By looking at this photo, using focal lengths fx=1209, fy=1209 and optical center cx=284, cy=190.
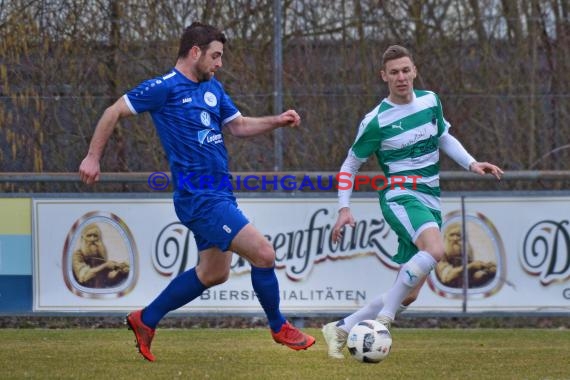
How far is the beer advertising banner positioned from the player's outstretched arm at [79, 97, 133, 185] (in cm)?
361

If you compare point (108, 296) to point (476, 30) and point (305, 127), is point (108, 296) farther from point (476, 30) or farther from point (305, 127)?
point (476, 30)

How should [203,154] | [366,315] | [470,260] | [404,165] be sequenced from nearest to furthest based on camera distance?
1. [203,154]
2. [366,315]
3. [404,165]
4. [470,260]

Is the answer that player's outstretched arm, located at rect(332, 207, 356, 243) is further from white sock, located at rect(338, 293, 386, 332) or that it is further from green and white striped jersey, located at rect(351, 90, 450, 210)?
white sock, located at rect(338, 293, 386, 332)

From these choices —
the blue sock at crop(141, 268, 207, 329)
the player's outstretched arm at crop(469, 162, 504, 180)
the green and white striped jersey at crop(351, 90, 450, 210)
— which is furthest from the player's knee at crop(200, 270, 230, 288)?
the player's outstretched arm at crop(469, 162, 504, 180)

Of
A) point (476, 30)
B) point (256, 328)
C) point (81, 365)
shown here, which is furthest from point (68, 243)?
point (476, 30)

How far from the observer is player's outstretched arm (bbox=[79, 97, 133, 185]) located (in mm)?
6902

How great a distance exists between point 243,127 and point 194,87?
0.49 meters

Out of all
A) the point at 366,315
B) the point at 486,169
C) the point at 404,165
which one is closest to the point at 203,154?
the point at 404,165

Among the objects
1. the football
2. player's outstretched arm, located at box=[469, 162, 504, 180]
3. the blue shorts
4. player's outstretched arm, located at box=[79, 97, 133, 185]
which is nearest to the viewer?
player's outstretched arm, located at box=[79, 97, 133, 185]

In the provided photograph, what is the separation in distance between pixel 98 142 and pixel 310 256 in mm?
3975

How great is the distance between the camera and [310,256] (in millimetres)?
10727

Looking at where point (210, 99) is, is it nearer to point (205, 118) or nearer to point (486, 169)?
point (205, 118)

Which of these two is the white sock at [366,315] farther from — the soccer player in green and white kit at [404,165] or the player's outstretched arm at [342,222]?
the player's outstretched arm at [342,222]

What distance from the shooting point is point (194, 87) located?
747 centimetres
